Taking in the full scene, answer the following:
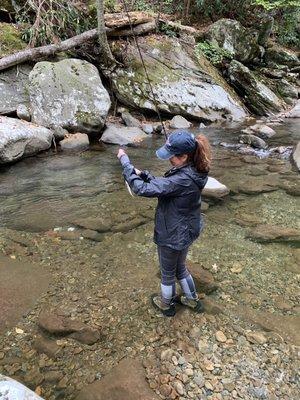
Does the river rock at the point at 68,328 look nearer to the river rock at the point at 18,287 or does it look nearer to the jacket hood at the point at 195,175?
the river rock at the point at 18,287

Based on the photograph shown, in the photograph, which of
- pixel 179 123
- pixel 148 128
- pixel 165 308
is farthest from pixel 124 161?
pixel 179 123

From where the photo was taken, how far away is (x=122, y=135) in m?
10.3

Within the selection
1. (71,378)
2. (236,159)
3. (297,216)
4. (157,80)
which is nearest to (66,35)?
(157,80)

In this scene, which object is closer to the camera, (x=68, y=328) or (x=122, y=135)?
(x=68, y=328)

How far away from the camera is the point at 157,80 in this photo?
12516 millimetres

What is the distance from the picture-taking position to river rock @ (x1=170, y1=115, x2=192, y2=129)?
461 inches

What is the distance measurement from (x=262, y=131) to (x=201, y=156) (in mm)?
8889

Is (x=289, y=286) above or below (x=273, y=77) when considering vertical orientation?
above

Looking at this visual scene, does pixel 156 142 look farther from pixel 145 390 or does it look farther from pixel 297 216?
pixel 145 390

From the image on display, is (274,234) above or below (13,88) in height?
below

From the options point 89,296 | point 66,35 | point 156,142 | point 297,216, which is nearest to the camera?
point 89,296

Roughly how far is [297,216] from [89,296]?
3726mm

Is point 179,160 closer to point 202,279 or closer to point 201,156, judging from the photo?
point 201,156

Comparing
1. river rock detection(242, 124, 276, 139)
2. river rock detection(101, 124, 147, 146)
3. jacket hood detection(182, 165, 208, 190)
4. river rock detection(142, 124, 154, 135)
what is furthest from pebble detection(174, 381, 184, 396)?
river rock detection(242, 124, 276, 139)
